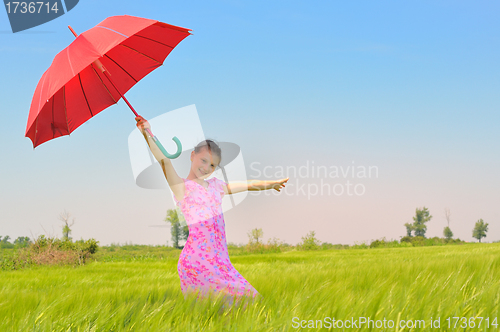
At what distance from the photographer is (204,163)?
12.8 feet

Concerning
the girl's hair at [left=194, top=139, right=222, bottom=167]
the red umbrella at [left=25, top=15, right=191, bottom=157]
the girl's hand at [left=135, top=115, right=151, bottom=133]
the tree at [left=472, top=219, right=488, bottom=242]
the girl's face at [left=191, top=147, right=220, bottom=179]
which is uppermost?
the red umbrella at [left=25, top=15, right=191, bottom=157]

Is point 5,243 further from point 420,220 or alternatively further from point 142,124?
point 420,220

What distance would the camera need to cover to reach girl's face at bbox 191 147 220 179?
3.87m

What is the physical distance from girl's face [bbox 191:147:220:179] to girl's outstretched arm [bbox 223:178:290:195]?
1.19 ft

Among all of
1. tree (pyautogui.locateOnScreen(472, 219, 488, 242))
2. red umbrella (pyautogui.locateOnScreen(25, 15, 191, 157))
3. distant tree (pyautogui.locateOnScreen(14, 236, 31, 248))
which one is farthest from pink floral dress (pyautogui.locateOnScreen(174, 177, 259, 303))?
tree (pyautogui.locateOnScreen(472, 219, 488, 242))

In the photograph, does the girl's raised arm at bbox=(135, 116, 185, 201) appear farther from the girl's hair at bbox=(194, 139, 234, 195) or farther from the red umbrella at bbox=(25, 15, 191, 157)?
the girl's hair at bbox=(194, 139, 234, 195)

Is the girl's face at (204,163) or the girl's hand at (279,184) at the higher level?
the girl's face at (204,163)

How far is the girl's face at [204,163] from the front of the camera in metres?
3.87

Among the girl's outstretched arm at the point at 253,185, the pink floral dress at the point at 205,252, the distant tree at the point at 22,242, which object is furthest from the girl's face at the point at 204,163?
the distant tree at the point at 22,242

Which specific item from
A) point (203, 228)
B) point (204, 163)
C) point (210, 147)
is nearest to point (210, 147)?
point (210, 147)

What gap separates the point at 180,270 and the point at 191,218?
0.55 meters

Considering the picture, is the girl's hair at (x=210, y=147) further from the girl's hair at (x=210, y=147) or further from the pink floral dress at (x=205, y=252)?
the pink floral dress at (x=205, y=252)

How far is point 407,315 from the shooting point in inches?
103

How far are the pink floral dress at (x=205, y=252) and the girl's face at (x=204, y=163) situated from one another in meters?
0.13
